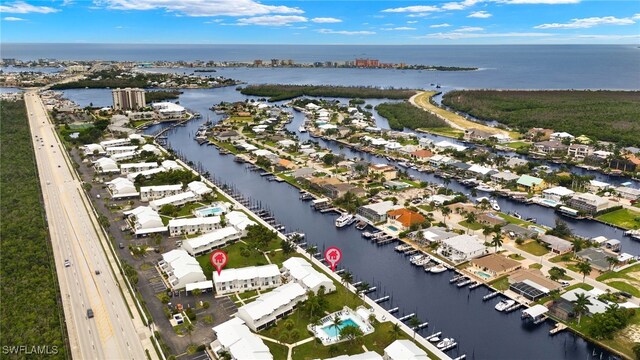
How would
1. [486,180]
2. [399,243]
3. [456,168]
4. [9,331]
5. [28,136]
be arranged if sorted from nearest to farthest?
[9,331], [399,243], [486,180], [456,168], [28,136]

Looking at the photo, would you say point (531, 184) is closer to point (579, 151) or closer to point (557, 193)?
point (557, 193)

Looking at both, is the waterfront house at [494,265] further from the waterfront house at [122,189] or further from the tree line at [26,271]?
the waterfront house at [122,189]

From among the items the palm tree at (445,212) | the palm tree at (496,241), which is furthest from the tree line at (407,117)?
the palm tree at (496,241)

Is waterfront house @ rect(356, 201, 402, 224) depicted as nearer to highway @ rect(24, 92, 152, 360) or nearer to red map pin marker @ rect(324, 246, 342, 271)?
red map pin marker @ rect(324, 246, 342, 271)

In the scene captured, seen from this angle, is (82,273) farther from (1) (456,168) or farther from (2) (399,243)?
(1) (456,168)

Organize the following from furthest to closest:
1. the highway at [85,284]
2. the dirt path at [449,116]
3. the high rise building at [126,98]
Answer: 1. the high rise building at [126,98]
2. the dirt path at [449,116]
3. the highway at [85,284]

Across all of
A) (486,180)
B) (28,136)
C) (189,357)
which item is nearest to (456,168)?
(486,180)

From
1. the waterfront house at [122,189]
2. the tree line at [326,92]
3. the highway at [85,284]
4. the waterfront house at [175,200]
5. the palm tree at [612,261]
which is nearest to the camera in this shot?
the highway at [85,284]
